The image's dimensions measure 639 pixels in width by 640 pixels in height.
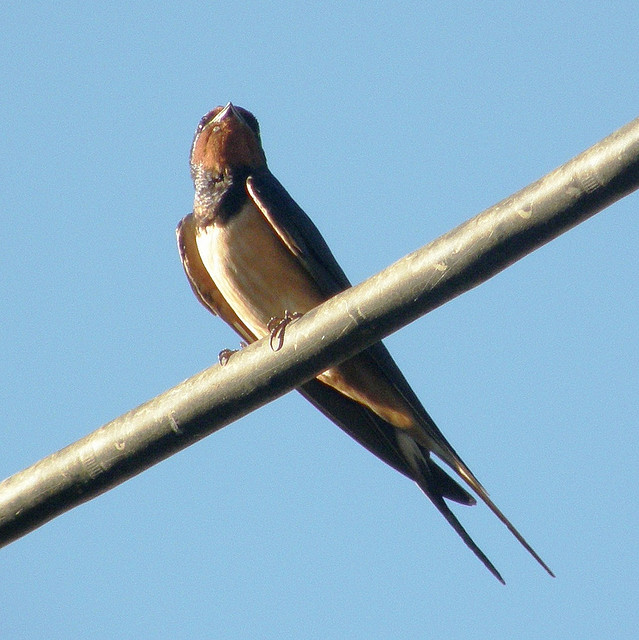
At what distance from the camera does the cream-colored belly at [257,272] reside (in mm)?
4316

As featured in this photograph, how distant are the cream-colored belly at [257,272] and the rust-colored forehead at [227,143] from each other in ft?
1.66

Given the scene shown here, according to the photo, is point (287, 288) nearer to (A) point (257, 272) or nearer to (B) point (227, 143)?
(A) point (257, 272)

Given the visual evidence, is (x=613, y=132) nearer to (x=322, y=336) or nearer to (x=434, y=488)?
(x=322, y=336)

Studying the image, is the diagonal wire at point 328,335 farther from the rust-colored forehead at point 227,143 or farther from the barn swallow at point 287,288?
the rust-colored forehead at point 227,143

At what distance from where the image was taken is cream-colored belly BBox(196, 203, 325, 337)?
4316 mm

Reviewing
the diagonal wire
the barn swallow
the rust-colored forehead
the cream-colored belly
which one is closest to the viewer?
the diagonal wire

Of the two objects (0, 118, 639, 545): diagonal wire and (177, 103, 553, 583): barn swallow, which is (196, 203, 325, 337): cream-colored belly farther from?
(0, 118, 639, 545): diagonal wire

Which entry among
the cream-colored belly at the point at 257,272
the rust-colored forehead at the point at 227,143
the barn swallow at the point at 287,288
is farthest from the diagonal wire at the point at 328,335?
the rust-colored forehead at the point at 227,143

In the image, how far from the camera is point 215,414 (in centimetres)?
247

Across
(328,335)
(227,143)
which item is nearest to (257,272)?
(227,143)

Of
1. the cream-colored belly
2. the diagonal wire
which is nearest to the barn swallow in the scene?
the cream-colored belly

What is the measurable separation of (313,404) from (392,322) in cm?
198

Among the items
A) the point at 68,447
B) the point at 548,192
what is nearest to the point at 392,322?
the point at 548,192

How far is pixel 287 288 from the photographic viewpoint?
4.32 m
